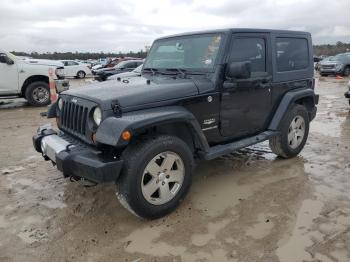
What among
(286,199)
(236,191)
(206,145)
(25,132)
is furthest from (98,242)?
(25,132)

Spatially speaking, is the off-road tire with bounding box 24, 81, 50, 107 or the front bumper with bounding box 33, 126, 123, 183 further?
the off-road tire with bounding box 24, 81, 50, 107

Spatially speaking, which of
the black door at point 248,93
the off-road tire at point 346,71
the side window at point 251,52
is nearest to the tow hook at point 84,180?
the black door at point 248,93

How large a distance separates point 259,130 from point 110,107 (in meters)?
2.34

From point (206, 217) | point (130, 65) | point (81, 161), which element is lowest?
point (206, 217)

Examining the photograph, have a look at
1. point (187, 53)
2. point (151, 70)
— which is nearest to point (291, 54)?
point (187, 53)

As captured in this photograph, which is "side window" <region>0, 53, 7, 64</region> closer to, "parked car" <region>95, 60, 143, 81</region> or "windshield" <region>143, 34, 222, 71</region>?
"windshield" <region>143, 34, 222, 71</region>

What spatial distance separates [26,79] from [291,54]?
8.63 m

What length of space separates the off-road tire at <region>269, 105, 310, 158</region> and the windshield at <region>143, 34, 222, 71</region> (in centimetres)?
156

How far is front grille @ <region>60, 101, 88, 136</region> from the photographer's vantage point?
3.78 metres

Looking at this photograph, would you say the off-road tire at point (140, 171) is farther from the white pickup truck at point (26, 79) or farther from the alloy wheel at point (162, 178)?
the white pickup truck at point (26, 79)

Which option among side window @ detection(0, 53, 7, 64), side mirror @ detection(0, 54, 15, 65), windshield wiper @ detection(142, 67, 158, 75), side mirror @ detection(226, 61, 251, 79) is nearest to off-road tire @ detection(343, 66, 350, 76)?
side mirror @ detection(0, 54, 15, 65)

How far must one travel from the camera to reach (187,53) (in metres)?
4.63

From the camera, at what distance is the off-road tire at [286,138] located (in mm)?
5195

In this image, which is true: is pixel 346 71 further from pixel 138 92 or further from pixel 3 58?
pixel 138 92
